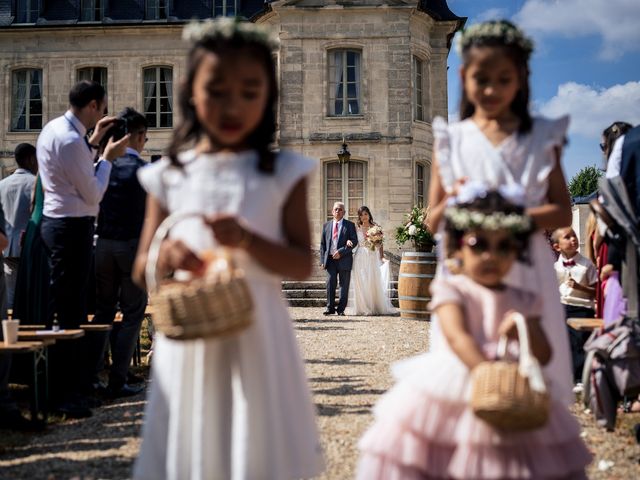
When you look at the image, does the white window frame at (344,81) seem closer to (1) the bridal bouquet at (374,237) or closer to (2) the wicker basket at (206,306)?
(1) the bridal bouquet at (374,237)

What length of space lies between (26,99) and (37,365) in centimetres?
2101

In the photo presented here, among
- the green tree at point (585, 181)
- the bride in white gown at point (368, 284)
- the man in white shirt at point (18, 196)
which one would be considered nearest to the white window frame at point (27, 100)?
the bride in white gown at point (368, 284)

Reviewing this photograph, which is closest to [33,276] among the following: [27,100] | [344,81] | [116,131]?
[116,131]

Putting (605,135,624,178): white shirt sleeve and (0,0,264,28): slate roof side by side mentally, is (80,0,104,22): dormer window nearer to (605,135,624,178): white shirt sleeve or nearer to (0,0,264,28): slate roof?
(0,0,264,28): slate roof

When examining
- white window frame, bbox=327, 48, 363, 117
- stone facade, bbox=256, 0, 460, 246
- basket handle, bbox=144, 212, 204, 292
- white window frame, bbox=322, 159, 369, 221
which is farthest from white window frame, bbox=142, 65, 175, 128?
basket handle, bbox=144, 212, 204, 292

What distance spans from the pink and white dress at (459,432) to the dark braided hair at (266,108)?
757mm

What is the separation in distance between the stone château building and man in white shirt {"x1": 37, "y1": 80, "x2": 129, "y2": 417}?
1669 centimetres

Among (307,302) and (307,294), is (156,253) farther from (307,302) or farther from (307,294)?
(307,294)

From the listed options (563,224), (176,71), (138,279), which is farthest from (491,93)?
(176,71)

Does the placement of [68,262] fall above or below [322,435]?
above

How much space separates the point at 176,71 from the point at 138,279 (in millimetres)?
22713

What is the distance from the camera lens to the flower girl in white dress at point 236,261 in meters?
2.36

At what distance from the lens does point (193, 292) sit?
2.16 meters

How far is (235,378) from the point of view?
239 cm
